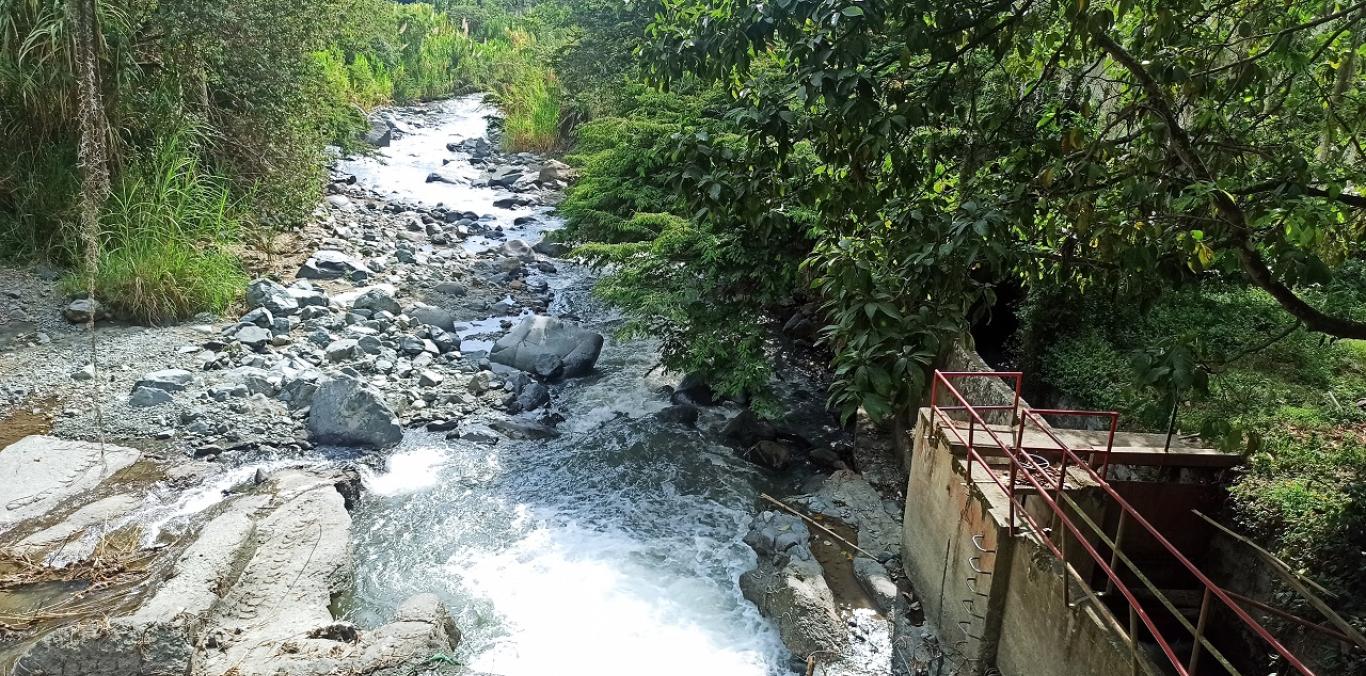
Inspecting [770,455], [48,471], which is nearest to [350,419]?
[48,471]

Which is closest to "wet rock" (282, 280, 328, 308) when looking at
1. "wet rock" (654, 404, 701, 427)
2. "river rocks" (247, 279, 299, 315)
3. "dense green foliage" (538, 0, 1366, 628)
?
"river rocks" (247, 279, 299, 315)

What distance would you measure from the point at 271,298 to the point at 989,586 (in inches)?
367

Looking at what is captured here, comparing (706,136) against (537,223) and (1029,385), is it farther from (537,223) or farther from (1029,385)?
(537,223)

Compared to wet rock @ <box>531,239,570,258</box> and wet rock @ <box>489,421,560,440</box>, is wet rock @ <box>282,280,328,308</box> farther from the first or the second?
wet rock @ <box>531,239,570,258</box>

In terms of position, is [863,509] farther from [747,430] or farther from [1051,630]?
[1051,630]

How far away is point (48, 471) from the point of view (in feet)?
25.1

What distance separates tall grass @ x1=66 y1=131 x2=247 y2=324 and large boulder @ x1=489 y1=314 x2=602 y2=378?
344 cm

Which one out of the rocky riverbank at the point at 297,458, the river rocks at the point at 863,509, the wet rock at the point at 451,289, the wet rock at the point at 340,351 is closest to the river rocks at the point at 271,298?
the rocky riverbank at the point at 297,458

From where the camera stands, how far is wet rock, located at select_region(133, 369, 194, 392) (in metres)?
9.11

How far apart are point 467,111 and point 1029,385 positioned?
2269cm

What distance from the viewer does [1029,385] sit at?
9.09 m

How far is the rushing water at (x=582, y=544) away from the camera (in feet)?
21.6

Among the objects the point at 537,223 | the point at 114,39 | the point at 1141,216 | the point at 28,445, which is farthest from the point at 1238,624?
the point at 537,223

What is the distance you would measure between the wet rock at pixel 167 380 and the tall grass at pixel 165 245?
1.50 m
